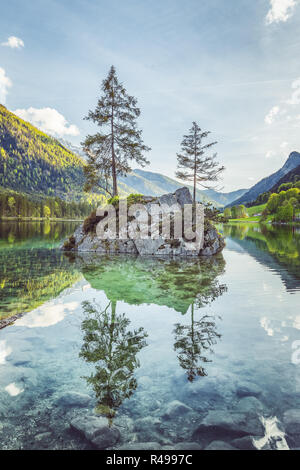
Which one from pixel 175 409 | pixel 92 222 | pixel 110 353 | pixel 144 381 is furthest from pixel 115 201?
pixel 175 409

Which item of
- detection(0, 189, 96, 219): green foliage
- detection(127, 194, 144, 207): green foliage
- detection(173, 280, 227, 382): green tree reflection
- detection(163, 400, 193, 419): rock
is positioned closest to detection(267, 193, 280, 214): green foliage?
detection(127, 194, 144, 207): green foliage

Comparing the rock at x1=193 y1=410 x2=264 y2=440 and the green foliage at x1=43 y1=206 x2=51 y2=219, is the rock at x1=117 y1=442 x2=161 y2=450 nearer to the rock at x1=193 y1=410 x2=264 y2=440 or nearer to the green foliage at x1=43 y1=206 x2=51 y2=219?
the rock at x1=193 y1=410 x2=264 y2=440

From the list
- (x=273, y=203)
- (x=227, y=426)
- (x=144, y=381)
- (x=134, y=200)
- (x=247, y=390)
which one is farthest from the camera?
(x=273, y=203)

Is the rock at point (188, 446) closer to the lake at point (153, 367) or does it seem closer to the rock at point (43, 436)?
the lake at point (153, 367)

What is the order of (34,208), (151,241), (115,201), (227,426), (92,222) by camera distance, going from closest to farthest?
(227,426) → (151,241) → (92,222) → (115,201) → (34,208)

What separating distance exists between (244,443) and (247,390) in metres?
1.36

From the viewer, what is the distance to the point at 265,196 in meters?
196

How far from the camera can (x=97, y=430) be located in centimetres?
378

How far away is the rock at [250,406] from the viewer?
14.0 feet

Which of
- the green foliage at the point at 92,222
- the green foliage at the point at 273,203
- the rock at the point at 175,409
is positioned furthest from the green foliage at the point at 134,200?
the green foliage at the point at 273,203

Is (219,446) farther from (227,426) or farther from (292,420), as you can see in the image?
(292,420)

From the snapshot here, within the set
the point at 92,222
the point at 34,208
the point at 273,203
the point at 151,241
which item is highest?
the point at 273,203

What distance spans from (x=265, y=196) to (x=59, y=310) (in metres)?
215
